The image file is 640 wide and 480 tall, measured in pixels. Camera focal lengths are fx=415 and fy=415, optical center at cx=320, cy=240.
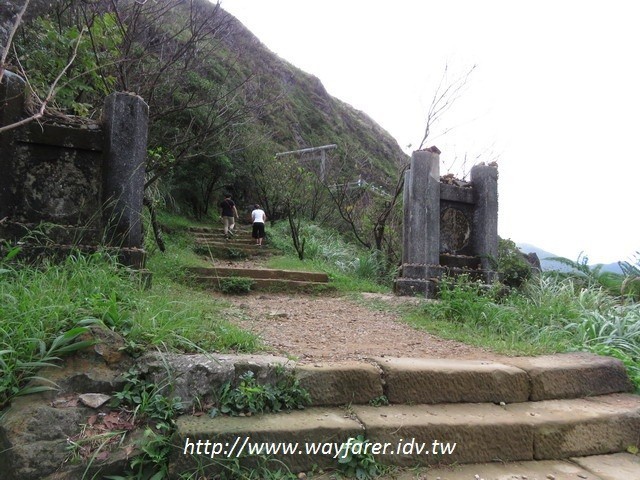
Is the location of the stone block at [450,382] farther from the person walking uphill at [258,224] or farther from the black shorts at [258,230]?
the black shorts at [258,230]

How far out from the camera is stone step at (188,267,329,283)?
655 cm

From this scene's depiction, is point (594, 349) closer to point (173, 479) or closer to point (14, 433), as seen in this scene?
point (173, 479)

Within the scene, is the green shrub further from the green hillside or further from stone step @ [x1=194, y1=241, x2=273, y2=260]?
stone step @ [x1=194, y1=241, x2=273, y2=260]

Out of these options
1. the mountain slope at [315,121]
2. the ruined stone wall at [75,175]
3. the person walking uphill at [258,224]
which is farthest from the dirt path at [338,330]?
the mountain slope at [315,121]

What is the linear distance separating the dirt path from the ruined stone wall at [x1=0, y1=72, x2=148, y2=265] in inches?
56.4

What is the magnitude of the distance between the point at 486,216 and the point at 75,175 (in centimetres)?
518

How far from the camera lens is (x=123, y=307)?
8.25 feet

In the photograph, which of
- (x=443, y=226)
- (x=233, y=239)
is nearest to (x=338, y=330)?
(x=443, y=226)

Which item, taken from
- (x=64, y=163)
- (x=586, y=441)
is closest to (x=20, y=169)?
(x=64, y=163)

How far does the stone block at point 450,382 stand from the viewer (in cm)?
244

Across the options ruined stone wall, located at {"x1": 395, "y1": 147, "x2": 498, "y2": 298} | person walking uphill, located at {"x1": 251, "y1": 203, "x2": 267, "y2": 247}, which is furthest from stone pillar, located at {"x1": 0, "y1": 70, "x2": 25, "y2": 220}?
person walking uphill, located at {"x1": 251, "y1": 203, "x2": 267, "y2": 247}

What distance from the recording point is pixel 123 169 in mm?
3820

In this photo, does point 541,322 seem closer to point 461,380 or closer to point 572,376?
→ point 572,376

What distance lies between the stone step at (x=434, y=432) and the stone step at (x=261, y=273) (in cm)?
460
